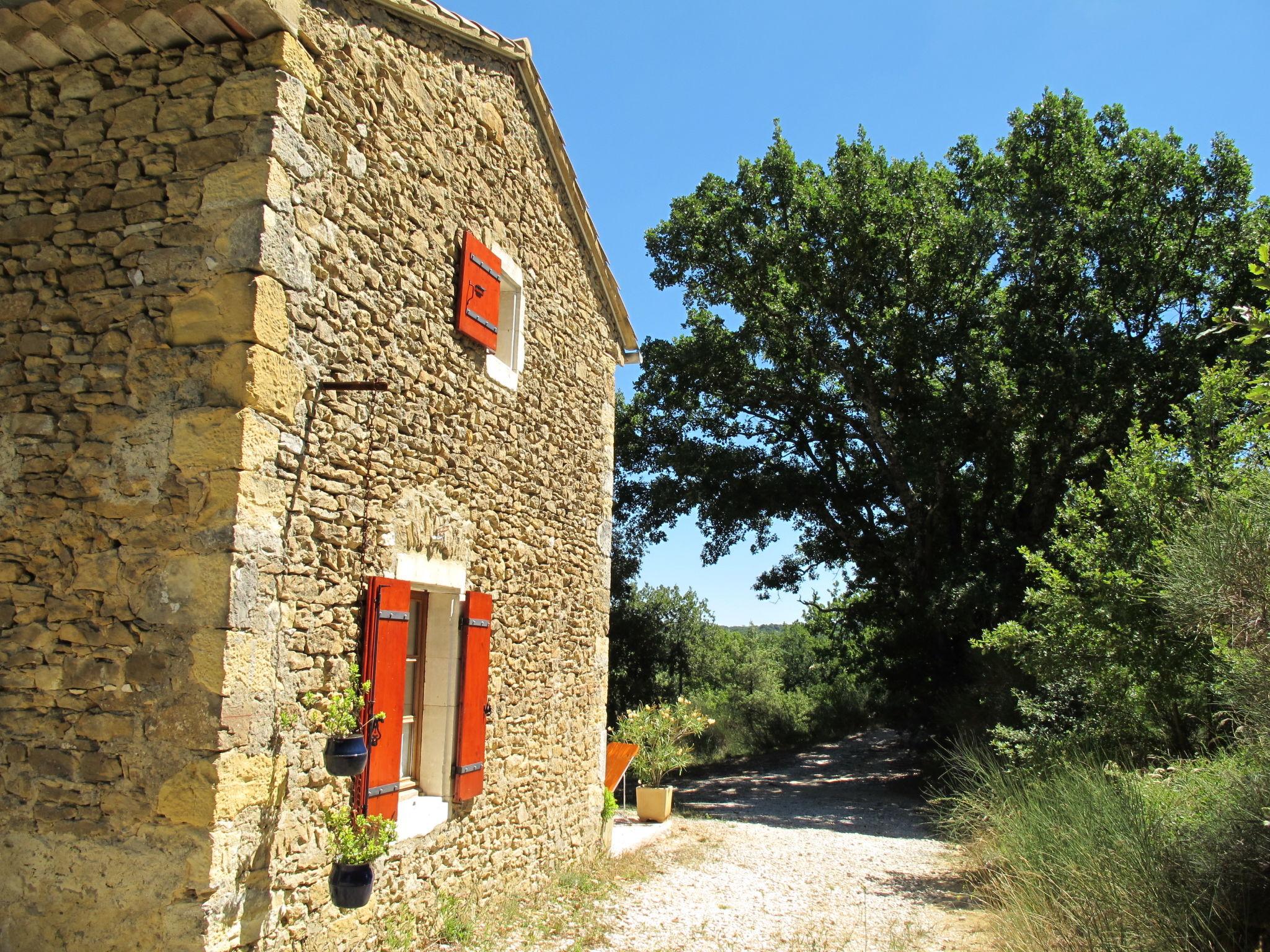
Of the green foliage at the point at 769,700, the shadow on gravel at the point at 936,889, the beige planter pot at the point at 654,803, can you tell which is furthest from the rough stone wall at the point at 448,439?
the green foliage at the point at 769,700

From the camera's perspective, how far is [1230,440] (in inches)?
282

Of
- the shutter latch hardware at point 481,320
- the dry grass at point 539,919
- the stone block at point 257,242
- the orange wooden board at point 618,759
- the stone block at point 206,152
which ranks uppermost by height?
the stone block at point 206,152

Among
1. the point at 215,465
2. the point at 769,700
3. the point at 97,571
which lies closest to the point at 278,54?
the point at 215,465

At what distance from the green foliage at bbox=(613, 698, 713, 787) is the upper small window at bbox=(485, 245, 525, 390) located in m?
5.13

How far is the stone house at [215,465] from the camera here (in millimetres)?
3545

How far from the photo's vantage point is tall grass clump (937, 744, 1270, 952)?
14.4 ft

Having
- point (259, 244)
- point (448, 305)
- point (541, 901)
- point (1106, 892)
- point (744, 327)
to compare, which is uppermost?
point (744, 327)

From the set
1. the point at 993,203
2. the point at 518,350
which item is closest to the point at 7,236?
the point at 518,350

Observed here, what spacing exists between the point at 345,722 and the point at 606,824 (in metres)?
4.08

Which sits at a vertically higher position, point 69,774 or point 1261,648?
point 1261,648

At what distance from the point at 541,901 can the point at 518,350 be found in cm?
386

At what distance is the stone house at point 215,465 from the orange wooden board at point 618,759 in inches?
145

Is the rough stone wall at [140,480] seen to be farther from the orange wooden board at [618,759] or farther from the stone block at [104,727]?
the orange wooden board at [618,759]

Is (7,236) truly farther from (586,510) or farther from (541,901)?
(541,901)
